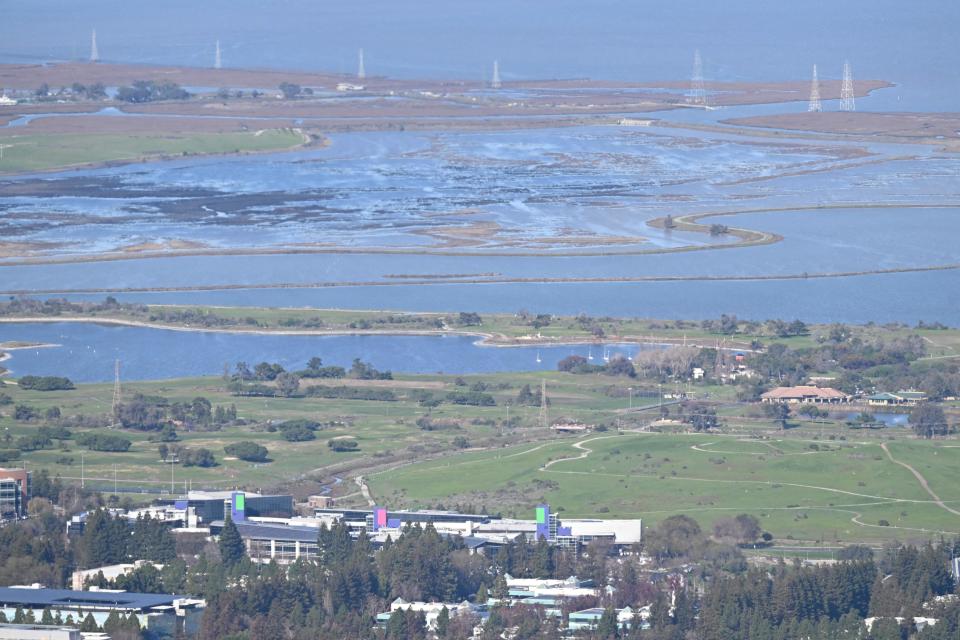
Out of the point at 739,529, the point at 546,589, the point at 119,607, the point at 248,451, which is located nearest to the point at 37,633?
the point at 119,607

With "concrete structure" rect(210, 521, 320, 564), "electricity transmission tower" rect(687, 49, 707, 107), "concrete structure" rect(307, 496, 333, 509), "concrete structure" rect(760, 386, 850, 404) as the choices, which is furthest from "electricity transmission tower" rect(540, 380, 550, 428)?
"electricity transmission tower" rect(687, 49, 707, 107)

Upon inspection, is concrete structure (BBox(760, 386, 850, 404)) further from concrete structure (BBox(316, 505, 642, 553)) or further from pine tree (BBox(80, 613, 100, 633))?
pine tree (BBox(80, 613, 100, 633))

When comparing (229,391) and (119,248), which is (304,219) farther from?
(229,391)

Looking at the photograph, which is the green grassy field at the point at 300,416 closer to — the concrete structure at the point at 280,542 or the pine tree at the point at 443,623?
the concrete structure at the point at 280,542

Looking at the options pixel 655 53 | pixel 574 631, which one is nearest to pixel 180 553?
pixel 574 631

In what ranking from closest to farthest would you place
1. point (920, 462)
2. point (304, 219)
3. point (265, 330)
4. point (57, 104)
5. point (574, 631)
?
1. point (574, 631)
2. point (920, 462)
3. point (265, 330)
4. point (304, 219)
5. point (57, 104)

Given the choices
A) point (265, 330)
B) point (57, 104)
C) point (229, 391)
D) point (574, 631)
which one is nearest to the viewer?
point (574, 631)

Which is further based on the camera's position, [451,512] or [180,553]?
[451,512]

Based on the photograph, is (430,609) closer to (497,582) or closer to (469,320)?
(497,582)
